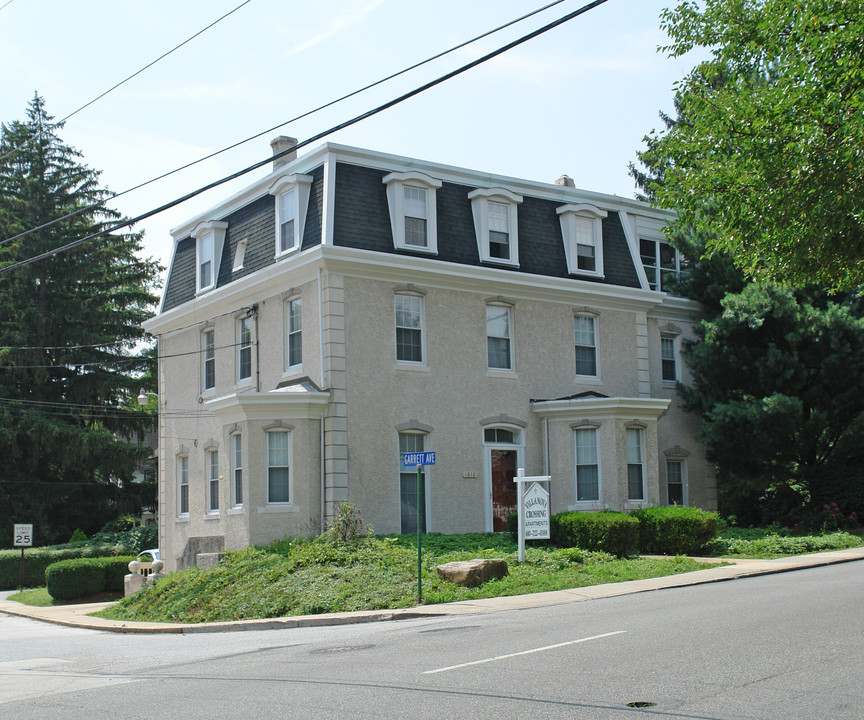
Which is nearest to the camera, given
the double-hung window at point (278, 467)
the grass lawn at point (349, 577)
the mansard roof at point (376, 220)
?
the grass lawn at point (349, 577)

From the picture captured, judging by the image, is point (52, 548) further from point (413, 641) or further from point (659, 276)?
point (413, 641)

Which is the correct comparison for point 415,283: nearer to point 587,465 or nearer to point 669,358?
point 587,465

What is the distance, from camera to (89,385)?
45.1m

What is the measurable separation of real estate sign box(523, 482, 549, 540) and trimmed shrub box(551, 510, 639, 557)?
6.50ft

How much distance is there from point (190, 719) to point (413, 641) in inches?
174

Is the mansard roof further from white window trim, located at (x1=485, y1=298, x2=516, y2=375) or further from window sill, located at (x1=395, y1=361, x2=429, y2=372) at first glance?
window sill, located at (x1=395, y1=361, x2=429, y2=372)

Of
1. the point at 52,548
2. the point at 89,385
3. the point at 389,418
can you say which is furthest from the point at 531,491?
the point at 89,385

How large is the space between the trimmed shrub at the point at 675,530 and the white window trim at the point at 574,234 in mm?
7383

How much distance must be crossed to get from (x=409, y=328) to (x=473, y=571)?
799 cm

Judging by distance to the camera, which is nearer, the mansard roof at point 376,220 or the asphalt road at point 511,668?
the asphalt road at point 511,668

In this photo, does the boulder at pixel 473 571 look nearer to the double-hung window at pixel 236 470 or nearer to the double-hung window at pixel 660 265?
the double-hung window at pixel 236 470

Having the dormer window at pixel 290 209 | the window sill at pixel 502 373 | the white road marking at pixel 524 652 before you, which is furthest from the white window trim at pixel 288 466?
the white road marking at pixel 524 652

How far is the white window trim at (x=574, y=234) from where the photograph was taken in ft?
88.2

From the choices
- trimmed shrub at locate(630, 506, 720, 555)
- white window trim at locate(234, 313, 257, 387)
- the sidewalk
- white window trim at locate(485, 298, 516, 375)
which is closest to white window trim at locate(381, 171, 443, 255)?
white window trim at locate(485, 298, 516, 375)
